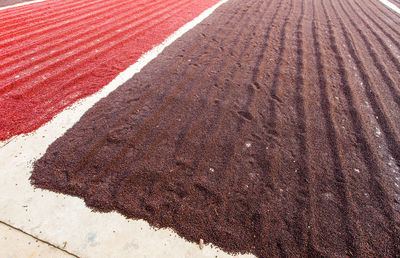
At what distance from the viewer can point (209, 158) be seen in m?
3.47

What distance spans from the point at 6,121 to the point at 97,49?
131 inches

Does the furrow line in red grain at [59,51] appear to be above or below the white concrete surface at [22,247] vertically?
above

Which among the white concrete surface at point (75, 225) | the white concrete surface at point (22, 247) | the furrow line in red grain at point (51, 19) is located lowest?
the white concrete surface at point (22, 247)

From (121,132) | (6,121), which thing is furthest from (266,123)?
(6,121)

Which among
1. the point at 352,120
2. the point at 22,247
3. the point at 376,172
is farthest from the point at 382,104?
the point at 22,247

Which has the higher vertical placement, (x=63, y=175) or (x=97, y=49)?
(x=97, y=49)

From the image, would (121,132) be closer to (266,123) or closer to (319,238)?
(266,123)

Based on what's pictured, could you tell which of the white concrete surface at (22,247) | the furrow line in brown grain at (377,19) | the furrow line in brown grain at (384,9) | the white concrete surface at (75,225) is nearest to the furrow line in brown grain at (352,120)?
the white concrete surface at (75,225)

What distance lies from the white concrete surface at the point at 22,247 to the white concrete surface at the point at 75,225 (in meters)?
0.06

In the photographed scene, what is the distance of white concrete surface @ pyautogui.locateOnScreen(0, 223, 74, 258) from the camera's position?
2.43 meters

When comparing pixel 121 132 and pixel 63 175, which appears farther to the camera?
pixel 121 132

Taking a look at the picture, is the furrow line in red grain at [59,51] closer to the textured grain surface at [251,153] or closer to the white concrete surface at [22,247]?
the textured grain surface at [251,153]

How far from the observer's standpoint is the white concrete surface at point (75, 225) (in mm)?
2475

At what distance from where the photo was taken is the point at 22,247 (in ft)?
8.14
